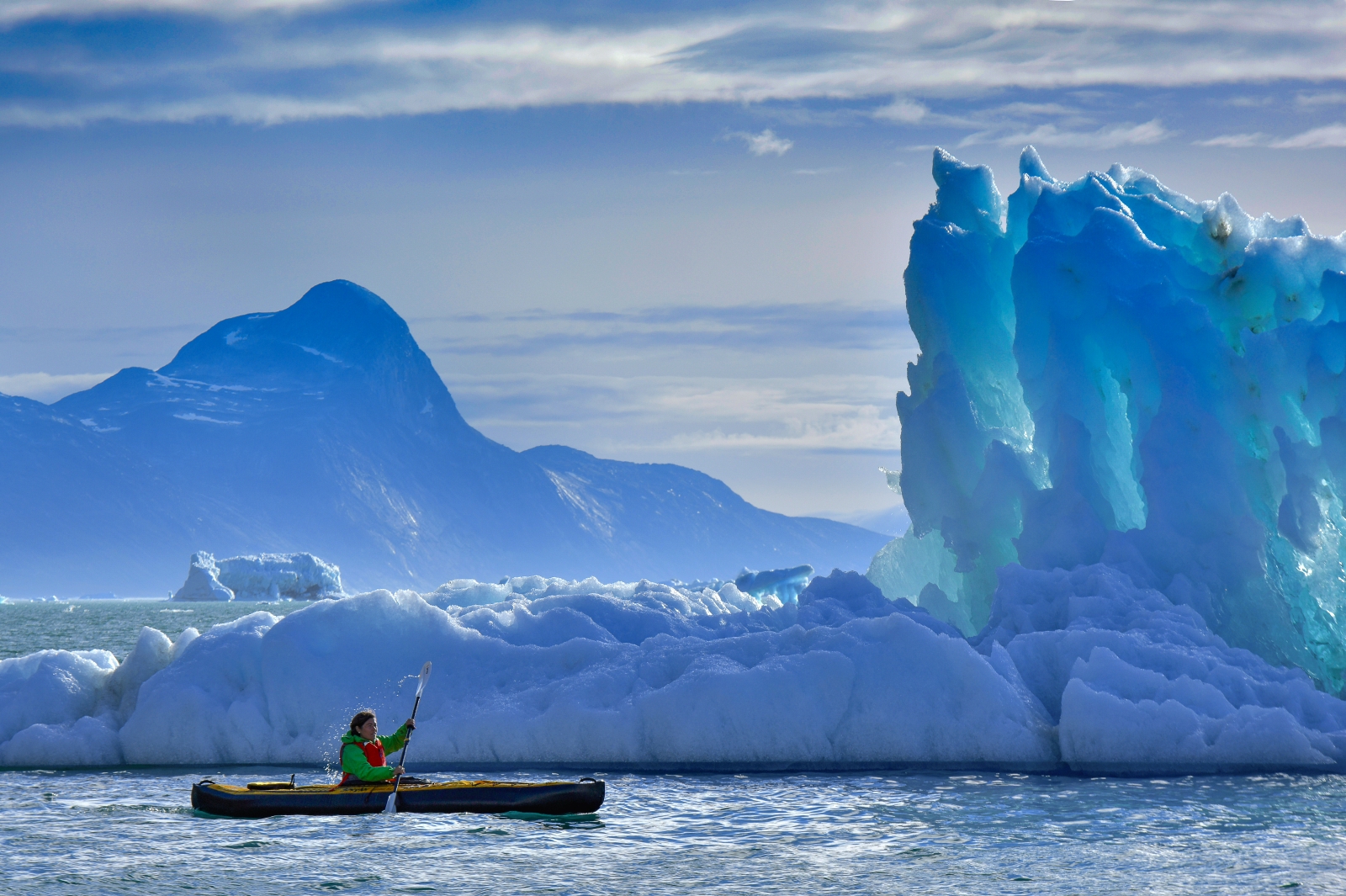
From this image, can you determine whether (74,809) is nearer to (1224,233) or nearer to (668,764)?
(668,764)

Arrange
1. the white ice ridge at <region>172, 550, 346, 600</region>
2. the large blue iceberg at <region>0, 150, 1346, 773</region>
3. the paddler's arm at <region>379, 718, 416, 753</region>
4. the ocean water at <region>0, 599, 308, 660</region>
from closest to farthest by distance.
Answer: the paddler's arm at <region>379, 718, 416, 753</region>
the large blue iceberg at <region>0, 150, 1346, 773</region>
the ocean water at <region>0, 599, 308, 660</region>
the white ice ridge at <region>172, 550, 346, 600</region>

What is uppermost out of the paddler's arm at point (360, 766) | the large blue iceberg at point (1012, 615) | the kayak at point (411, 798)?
the large blue iceberg at point (1012, 615)

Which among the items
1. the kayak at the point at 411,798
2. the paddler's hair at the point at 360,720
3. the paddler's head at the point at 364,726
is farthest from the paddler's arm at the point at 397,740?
the kayak at the point at 411,798

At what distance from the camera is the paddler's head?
53.1 ft

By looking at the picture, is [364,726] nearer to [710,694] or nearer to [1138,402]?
[710,694]

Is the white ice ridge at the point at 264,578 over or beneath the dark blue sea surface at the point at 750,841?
over

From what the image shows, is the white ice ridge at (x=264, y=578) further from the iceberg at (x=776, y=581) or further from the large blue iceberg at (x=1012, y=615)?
the large blue iceberg at (x=1012, y=615)

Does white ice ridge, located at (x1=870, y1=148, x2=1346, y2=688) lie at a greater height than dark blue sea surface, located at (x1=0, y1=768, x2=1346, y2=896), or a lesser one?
greater

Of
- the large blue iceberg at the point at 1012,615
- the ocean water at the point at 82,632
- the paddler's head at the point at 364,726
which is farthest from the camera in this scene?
the ocean water at the point at 82,632

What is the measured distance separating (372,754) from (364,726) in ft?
1.25

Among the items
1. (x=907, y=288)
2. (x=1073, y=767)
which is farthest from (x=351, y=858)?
(x=907, y=288)

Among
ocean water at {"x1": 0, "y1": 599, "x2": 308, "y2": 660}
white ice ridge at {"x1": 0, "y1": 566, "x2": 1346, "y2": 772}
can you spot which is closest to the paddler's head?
white ice ridge at {"x1": 0, "y1": 566, "x2": 1346, "y2": 772}

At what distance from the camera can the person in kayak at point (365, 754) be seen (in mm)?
15875

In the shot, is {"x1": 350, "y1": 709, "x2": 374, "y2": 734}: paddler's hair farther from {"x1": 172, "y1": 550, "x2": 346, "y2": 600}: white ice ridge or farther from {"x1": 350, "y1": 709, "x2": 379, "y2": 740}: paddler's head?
{"x1": 172, "y1": 550, "x2": 346, "y2": 600}: white ice ridge
